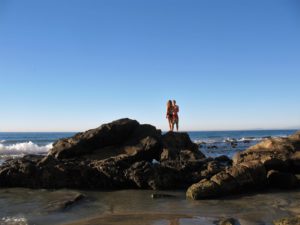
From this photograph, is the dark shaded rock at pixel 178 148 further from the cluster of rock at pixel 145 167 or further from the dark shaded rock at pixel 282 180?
the dark shaded rock at pixel 282 180

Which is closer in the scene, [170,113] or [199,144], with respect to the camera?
[170,113]

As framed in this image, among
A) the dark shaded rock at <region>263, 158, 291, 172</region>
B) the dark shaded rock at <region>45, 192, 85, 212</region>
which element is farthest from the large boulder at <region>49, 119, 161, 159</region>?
the dark shaded rock at <region>45, 192, 85, 212</region>

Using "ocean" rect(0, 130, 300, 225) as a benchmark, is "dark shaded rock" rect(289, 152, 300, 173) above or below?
above

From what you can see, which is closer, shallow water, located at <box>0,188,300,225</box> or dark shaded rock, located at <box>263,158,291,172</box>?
shallow water, located at <box>0,188,300,225</box>

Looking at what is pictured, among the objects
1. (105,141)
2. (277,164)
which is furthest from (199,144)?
(277,164)

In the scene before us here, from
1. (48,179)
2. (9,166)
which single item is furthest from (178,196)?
(9,166)

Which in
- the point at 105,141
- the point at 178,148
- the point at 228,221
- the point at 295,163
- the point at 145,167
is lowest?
the point at 228,221

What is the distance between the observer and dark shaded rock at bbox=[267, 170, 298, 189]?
1153 centimetres

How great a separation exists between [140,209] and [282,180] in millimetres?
4766

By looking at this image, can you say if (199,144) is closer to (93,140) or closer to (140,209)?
(93,140)

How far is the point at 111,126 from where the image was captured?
15.8 metres

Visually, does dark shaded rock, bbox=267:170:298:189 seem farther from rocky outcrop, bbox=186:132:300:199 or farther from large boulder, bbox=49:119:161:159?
large boulder, bbox=49:119:161:159

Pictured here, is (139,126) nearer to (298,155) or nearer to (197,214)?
(298,155)

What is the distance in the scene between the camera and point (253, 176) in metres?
11.1
